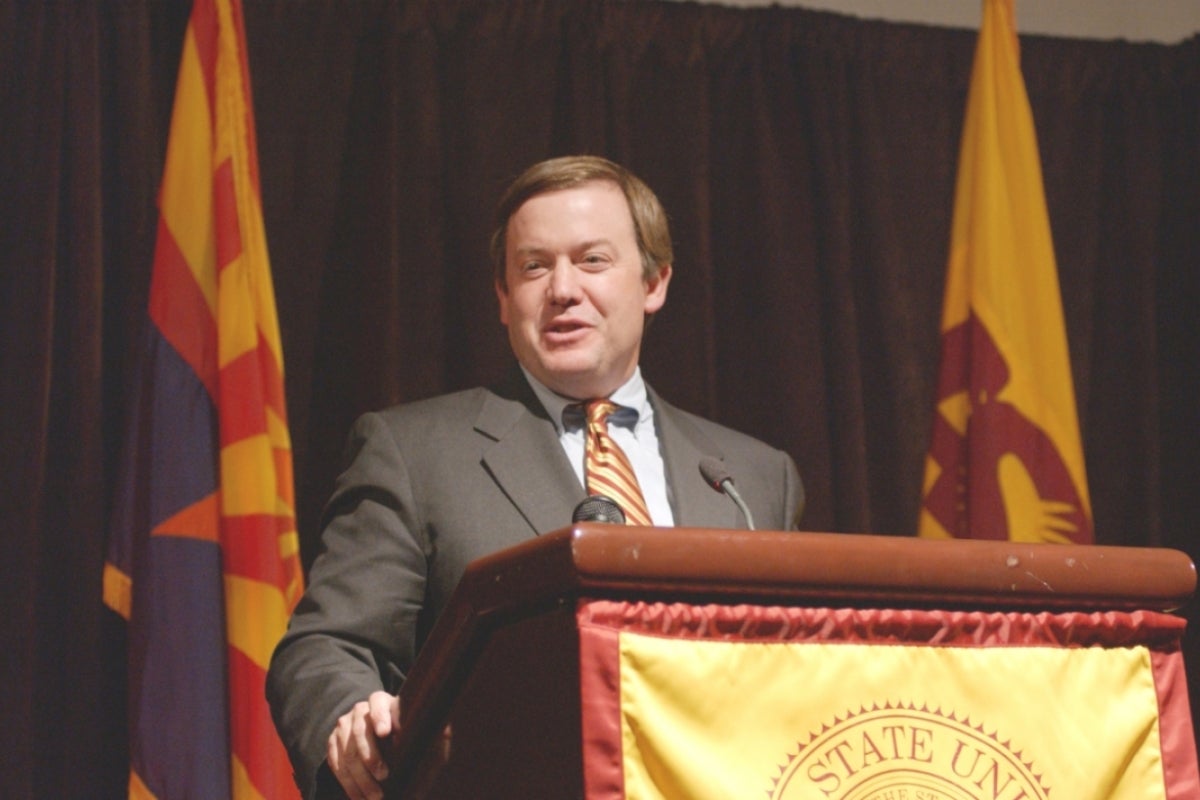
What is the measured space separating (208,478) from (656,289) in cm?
108

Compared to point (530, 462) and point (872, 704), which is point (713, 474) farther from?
point (872, 704)

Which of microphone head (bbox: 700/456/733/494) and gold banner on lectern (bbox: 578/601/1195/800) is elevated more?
microphone head (bbox: 700/456/733/494)

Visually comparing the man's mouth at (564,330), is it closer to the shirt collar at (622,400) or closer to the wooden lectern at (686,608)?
the shirt collar at (622,400)

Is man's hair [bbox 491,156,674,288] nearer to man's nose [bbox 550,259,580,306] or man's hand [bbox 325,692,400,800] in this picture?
man's nose [bbox 550,259,580,306]

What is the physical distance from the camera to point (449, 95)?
3547 mm

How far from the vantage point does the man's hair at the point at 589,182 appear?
2418mm

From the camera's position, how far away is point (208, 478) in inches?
117

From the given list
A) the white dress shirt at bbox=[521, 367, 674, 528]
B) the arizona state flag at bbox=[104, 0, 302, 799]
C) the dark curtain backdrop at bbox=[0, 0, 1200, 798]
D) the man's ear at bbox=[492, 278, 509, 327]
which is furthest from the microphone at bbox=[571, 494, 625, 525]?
the dark curtain backdrop at bbox=[0, 0, 1200, 798]

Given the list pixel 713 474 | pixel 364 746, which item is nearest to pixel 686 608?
pixel 364 746

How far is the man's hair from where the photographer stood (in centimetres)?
242

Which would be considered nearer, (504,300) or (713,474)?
(713,474)

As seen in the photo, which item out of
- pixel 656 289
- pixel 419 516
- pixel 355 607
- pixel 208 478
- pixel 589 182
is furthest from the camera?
pixel 208 478

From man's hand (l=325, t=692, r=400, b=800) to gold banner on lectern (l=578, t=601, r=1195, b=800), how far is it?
0.33 m

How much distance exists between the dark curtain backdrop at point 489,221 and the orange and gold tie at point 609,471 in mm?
1144
